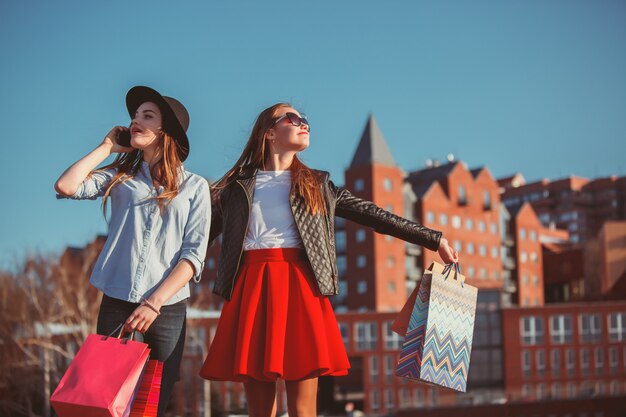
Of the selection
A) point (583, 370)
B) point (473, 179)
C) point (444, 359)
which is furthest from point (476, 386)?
point (444, 359)

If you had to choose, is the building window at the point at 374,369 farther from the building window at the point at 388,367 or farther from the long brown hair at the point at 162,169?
the long brown hair at the point at 162,169

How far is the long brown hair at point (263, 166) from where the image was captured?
4930 millimetres

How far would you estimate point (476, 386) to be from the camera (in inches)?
2645

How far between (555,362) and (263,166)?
216ft

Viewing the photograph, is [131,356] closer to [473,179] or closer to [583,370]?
[583,370]

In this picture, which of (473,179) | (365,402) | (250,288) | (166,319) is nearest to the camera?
(166,319)

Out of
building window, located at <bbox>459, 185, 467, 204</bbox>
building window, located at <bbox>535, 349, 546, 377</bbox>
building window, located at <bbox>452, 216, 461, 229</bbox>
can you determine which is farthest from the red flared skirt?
building window, located at <bbox>459, 185, 467, 204</bbox>

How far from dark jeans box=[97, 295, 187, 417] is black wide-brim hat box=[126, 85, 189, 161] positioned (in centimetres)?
88

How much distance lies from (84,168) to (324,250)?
136 cm

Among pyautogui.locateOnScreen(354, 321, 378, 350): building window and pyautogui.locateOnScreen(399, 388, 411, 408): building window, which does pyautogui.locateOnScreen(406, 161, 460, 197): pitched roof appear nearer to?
pyautogui.locateOnScreen(354, 321, 378, 350): building window

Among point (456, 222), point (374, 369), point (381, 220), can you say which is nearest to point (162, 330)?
point (381, 220)

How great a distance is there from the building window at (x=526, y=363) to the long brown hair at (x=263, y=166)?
64.6 meters

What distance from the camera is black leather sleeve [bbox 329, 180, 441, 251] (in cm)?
518

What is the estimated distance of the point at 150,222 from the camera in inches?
172
